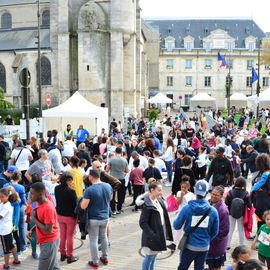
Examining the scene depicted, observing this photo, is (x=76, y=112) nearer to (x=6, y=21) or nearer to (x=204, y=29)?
(x=6, y=21)

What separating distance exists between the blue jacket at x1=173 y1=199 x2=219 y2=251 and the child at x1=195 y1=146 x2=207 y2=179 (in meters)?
6.95

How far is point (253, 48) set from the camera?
5800 centimetres

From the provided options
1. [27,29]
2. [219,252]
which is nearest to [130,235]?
[219,252]

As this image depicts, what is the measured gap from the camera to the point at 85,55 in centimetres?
3209

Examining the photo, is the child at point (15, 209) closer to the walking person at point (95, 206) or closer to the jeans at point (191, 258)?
the walking person at point (95, 206)

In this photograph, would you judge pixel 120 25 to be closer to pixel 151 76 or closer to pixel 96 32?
pixel 96 32

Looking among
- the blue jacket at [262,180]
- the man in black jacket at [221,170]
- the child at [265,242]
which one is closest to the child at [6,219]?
the child at [265,242]

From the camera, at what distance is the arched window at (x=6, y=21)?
4131 centimetres

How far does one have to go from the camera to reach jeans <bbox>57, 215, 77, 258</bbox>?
20.7ft

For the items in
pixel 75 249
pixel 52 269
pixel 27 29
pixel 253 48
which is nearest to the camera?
pixel 52 269

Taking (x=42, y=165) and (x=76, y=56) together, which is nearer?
(x=42, y=165)

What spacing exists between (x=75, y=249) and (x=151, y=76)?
5327 cm

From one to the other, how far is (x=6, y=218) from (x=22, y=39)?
34611 mm

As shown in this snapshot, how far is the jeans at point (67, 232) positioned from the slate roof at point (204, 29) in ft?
183
